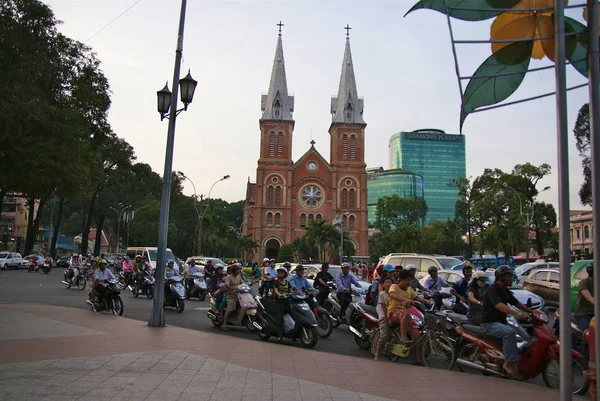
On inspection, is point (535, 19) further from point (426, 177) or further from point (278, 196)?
point (426, 177)

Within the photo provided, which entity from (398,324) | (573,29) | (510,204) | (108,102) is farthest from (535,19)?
(510,204)

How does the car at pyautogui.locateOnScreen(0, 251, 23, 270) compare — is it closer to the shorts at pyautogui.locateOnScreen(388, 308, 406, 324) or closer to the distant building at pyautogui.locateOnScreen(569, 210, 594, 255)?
the shorts at pyautogui.locateOnScreen(388, 308, 406, 324)

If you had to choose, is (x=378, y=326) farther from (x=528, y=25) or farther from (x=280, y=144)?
Result: (x=280, y=144)

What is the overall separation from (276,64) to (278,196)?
19563mm

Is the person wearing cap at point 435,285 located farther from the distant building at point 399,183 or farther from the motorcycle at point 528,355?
the distant building at point 399,183

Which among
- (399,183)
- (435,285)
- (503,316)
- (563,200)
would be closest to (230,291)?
(435,285)

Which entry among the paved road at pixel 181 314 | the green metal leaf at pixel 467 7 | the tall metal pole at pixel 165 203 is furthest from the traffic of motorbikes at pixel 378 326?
the green metal leaf at pixel 467 7

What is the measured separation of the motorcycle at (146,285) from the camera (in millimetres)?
18141

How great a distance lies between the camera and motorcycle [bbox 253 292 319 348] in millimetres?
→ 9281

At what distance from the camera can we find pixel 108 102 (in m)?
19.8

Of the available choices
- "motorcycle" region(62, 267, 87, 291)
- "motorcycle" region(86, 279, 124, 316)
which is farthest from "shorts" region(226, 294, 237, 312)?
"motorcycle" region(62, 267, 87, 291)

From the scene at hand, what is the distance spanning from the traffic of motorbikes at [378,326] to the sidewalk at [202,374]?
30 cm

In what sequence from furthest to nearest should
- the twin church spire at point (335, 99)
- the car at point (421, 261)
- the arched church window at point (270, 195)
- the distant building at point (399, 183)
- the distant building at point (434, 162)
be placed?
the distant building at point (434, 162) < the distant building at point (399, 183) < the twin church spire at point (335, 99) < the arched church window at point (270, 195) < the car at point (421, 261)

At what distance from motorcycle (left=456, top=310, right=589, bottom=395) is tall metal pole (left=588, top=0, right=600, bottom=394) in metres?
2.52
